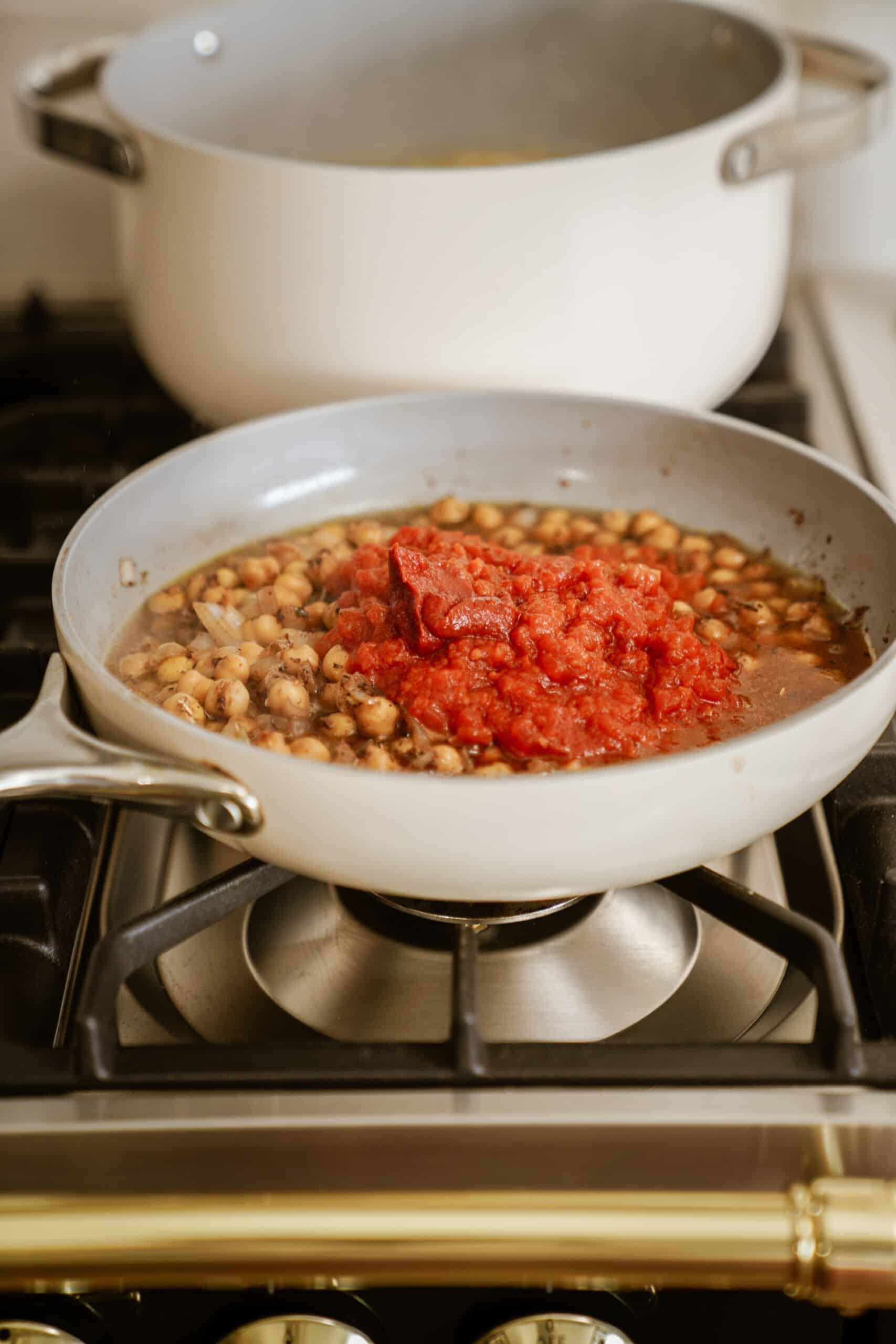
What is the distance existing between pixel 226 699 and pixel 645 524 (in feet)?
1.22

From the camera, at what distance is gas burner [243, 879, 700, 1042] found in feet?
2.35

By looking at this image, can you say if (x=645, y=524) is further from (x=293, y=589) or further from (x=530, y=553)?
(x=293, y=589)

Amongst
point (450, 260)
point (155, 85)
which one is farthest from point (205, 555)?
point (155, 85)

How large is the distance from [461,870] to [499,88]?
0.99 metres

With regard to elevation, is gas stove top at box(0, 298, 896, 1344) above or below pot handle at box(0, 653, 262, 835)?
below

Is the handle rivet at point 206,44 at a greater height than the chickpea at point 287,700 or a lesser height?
greater

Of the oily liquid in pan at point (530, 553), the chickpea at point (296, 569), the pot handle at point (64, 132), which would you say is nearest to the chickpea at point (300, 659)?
the oily liquid in pan at point (530, 553)

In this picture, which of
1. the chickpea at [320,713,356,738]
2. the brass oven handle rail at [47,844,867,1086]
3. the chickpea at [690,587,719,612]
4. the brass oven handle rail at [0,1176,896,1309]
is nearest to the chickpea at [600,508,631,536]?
the chickpea at [690,587,719,612]

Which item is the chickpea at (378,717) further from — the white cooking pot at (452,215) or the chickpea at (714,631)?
the white cooking pot at (452,215)

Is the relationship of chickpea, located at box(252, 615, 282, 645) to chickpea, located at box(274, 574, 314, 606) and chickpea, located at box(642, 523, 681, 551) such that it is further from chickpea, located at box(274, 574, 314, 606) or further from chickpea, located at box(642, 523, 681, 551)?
chickpea, located at box(642, 523, 681, 551)

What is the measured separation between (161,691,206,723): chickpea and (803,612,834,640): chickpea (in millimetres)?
405

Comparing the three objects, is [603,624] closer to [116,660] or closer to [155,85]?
[116,660]

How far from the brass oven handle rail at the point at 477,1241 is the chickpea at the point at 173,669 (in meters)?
0.34

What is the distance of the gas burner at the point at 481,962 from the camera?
716 mm
